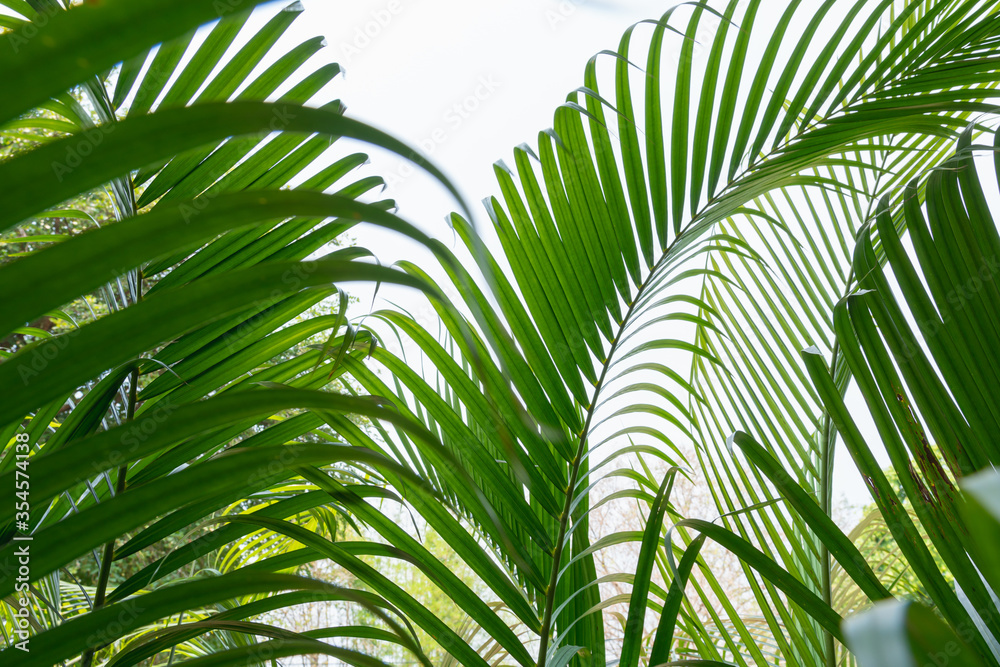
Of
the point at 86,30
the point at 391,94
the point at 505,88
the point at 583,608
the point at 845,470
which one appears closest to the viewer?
the point at 86,30

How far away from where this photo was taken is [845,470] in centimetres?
551

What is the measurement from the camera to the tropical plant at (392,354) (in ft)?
0.69

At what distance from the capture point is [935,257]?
1.73 ft

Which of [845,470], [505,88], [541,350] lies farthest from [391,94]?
[541,350]

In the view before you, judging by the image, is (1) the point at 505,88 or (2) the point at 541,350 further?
(1) the point at 505,88

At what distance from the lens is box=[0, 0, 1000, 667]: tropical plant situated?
21cm

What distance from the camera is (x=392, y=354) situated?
0.66m

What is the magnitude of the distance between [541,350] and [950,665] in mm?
503

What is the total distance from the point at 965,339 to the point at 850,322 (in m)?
0.09

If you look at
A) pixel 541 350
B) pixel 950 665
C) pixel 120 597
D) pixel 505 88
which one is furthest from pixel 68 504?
pixel 505 88

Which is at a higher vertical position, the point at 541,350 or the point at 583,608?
the point at 541,350

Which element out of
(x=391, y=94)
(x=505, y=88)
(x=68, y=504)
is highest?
(x=391, y=94)

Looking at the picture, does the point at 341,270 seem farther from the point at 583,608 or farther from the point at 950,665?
the point at 583,608

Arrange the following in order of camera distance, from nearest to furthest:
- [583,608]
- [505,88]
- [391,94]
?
[583,608] < [505,88] < [391,94]
